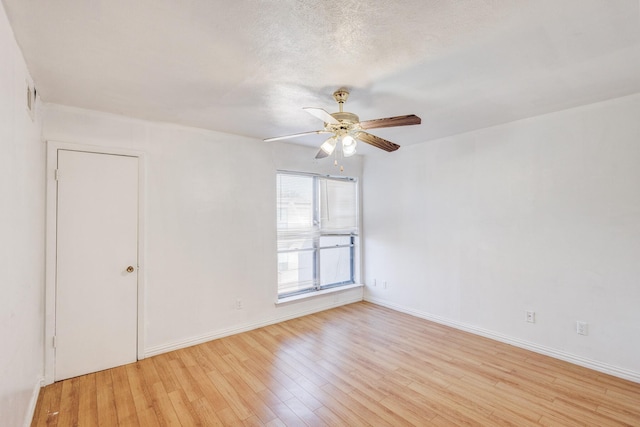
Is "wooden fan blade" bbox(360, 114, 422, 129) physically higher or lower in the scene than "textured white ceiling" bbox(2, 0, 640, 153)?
lower

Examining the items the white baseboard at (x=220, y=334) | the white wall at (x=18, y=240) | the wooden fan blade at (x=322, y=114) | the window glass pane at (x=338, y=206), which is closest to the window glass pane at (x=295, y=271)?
the white baseboard at (x=220, y=334)

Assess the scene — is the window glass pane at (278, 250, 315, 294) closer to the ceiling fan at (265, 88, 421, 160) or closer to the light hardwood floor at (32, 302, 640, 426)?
the light hardwood floor at (32, 302, 640, 426)

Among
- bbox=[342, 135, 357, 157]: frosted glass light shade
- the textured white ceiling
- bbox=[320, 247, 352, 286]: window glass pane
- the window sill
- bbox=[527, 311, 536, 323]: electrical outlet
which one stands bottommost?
the window sill

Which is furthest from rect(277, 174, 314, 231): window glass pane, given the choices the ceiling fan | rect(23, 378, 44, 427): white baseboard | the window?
rect(23, 378, 44, 427): white baseboard

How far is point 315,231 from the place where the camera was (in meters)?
4.52

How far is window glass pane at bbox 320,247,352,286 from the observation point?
4.68 meters

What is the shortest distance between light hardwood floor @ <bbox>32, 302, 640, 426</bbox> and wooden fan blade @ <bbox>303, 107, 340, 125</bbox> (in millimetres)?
A: 2198

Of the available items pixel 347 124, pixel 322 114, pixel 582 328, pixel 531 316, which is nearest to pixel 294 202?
pixel 347 124

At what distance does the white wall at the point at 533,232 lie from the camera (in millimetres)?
2635

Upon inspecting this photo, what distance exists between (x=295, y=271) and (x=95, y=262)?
243 centimetres

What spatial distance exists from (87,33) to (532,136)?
393cm

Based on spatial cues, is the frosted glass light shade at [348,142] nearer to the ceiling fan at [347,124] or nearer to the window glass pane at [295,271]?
the ceiling fan at [347,124]

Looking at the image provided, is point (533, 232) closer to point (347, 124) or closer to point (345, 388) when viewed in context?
point (347, 124)

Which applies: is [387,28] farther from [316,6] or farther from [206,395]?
[206,395]
